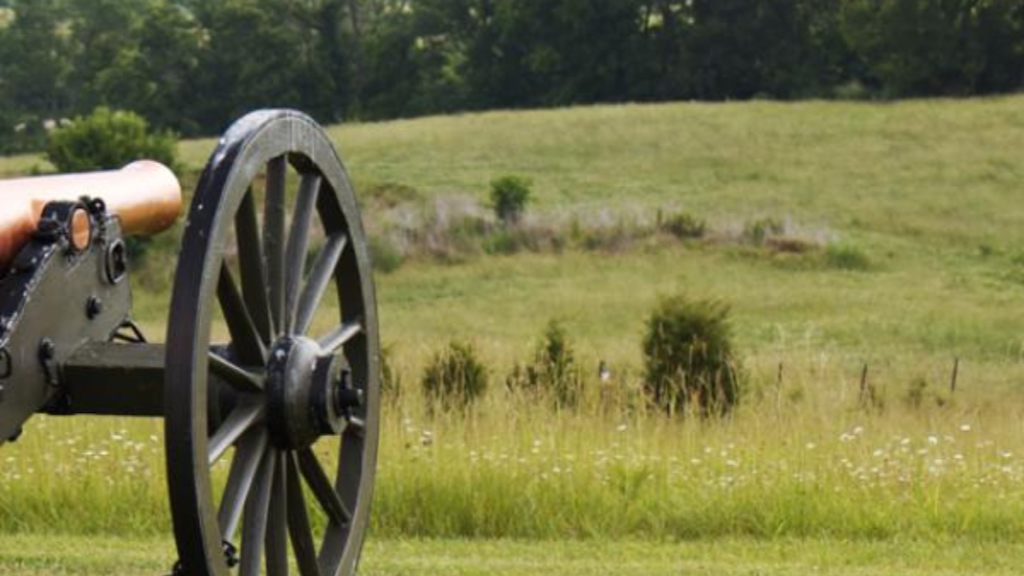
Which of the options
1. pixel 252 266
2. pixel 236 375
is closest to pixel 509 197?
pixel 252 266

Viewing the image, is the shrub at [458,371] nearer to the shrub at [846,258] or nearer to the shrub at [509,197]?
the shrub at [846,258]

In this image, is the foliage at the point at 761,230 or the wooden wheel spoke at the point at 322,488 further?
the foliage at the point at 761,230

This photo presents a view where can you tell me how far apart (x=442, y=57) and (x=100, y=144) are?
33513 mm

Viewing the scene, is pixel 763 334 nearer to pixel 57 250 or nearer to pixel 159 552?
pixel 159 552

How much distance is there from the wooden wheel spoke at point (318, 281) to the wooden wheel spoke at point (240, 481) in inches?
16.9

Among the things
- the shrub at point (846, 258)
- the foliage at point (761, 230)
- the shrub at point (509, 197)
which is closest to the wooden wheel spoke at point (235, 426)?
the shrub at point (846, 258)

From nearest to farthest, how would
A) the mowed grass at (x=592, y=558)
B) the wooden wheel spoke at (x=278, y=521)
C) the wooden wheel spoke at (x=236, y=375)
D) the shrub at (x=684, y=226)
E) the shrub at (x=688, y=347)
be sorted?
1. the wooden wheel spoke at (x=236, y=375)
2. the wooden wheel spoke at (x=278, y=521)
3. the mowed grass at (x=592, y=558)
4. the shrub at (x=688, y=347)
5. the shrub at (x=684, y=226)

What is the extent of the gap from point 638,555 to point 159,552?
1.88 m

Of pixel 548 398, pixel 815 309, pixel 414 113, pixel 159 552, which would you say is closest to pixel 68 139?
pixel 815 309

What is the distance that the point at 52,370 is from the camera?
545 centimetres

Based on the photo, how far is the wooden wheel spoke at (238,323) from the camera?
5.27 metres

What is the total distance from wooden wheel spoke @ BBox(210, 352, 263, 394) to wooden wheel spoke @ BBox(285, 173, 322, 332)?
10.9 inches

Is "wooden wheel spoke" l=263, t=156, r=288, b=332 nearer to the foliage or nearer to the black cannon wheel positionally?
the black cannon wheel

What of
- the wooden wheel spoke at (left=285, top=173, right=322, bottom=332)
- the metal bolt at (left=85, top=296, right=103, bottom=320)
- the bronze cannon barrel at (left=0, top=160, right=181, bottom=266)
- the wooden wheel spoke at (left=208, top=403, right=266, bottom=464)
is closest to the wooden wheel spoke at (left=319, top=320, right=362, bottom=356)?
the wooden wheel spoke at (left=285, top=173, right=322, bottom=332)
